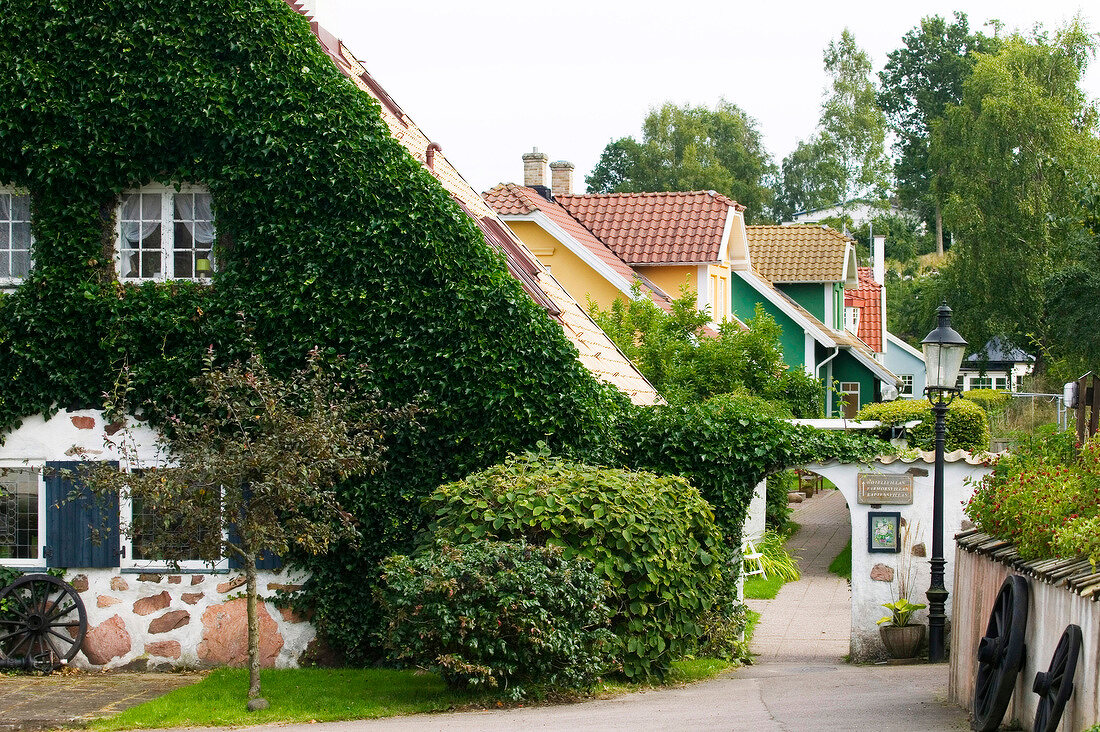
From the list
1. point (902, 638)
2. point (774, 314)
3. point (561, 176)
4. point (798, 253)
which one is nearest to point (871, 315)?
point (798, 253)

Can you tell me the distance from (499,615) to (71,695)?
4432 mm

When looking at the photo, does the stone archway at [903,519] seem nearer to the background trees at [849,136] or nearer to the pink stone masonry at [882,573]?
the pink stone masonry at [882,573]

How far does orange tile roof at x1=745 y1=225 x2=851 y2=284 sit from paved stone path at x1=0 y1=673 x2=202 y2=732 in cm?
2437

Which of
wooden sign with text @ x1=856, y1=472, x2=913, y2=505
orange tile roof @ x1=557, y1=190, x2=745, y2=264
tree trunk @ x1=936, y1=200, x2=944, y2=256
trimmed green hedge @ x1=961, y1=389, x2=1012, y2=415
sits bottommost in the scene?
wooden sign with text @ x1=856, y1=472, x2=913, y2=505

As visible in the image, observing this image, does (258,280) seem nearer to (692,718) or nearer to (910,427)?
(692,718)

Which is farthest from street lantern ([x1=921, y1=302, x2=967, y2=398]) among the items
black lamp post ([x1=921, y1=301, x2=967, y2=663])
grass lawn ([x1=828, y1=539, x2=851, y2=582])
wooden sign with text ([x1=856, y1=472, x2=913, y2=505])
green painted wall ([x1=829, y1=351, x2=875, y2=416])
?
green painted wall ([x1=829, y1=351, x2=875, y2=416])

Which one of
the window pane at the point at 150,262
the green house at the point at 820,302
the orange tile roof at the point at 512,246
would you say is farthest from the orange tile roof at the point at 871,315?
the window pane at the point at 150,262

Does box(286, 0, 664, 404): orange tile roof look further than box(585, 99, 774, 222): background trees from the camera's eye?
No

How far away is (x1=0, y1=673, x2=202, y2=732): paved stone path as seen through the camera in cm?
1111

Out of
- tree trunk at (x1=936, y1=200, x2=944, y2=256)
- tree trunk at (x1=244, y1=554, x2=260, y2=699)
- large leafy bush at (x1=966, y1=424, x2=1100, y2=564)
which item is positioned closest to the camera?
large leafy bush at (x1=966, y1=424, x2=1100, y2=564)

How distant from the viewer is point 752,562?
22.2 m

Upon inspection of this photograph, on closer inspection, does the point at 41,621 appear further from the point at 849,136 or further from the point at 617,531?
the point at 849,136

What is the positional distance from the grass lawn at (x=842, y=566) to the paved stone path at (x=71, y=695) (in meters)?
12.8

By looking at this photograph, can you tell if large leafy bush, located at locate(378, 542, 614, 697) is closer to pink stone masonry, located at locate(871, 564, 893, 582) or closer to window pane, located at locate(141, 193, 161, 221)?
pink stone masonry, located at locate(871, 564, 893, 582)
